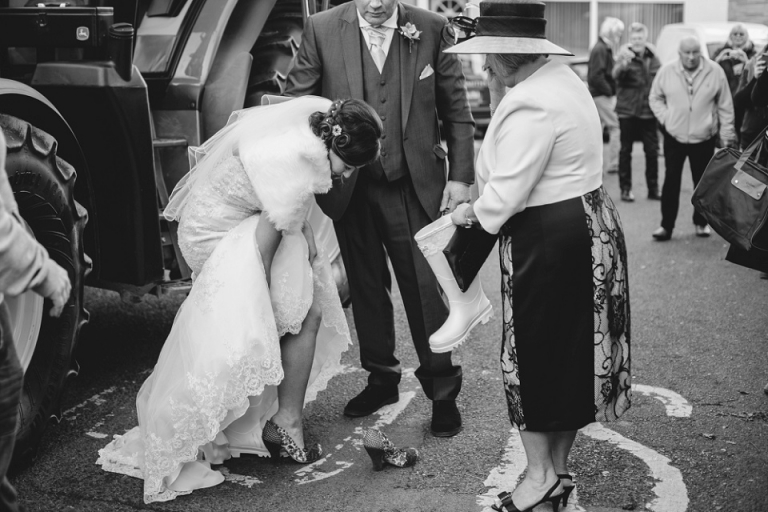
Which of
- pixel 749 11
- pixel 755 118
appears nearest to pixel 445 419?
pixel 755 118

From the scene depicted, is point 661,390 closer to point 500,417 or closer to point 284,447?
point 500,417

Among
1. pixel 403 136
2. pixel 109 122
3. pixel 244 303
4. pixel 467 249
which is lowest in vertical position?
pixel 244 303

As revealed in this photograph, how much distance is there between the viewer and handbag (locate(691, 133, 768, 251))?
3992 mm

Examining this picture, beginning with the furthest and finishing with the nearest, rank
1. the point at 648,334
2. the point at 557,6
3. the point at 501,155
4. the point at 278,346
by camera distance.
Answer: the point at 557,6, the point at 648,334, the point at 278,346, the point at 501,155

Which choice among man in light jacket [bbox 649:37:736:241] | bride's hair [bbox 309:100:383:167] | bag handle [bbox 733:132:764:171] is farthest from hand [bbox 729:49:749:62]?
bride's hair [bbox 309:100:383:167]

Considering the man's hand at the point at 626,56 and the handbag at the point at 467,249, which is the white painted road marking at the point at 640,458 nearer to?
the handbag at the point at 467,249

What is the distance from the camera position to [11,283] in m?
2.35

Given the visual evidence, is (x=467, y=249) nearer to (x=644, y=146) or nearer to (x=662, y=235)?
(x=662, y=235)

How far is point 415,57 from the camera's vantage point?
13.3ft

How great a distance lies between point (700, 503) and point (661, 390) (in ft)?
4.16

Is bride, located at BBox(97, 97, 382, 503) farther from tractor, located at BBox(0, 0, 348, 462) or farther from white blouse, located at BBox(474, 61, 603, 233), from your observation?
white blouse, located at BBox(474, 61, 603, 233)

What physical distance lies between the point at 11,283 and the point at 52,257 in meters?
1.41

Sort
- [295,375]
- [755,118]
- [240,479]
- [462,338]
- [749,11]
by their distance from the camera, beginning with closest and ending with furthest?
[462,338]
[240,479]
[295,375]
[755,118]
[749,11]

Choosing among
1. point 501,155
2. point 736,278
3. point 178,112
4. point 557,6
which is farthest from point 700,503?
point 557,6
